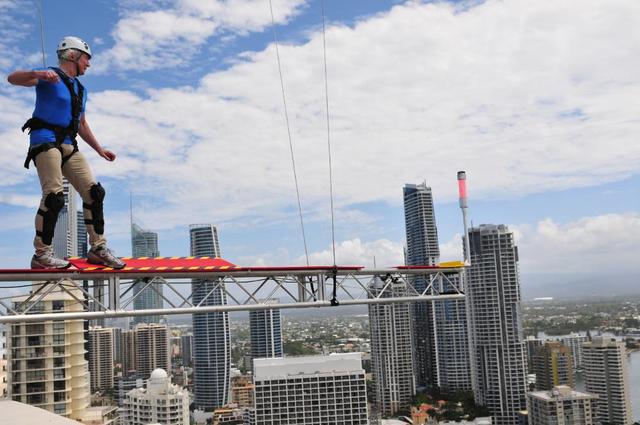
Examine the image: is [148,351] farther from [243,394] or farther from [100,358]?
[243,394]

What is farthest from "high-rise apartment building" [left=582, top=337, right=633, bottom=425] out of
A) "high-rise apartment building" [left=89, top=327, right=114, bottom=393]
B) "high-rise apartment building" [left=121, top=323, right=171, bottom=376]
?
"high-rise apartment building" [left=89, top=327, right=114, bottom=393]

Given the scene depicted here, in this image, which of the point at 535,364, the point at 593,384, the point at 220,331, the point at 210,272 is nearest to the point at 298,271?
the point at 210,272

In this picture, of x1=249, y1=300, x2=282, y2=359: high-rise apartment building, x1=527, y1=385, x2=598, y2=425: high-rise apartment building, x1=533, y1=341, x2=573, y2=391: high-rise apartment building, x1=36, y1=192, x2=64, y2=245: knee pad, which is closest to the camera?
x1=36, y1=192, x2=64, y2=245: knee pad

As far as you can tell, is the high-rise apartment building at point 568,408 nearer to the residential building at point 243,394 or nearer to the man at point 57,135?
the residential building at point 243,394

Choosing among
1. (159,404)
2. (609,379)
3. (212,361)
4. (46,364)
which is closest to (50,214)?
(46,364)

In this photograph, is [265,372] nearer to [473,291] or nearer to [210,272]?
[473,291]

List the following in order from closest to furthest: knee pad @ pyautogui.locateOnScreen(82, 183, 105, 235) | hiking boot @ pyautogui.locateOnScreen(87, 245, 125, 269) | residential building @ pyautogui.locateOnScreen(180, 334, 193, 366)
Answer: knee pad @ pyautogui.locateOnScreen(82, 183, 105, 235) → hiking boot @ pyautogui.locateOnScreen(87, 245, 125, 269) → residential building @ pyautogui.locateOnScreen(180, 334, 193, 366)

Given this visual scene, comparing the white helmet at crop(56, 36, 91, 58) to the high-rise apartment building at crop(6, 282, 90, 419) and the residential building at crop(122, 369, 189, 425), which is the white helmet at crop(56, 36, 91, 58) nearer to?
→ the high-rise apartment building at crop(6, 282, 90, 419)
